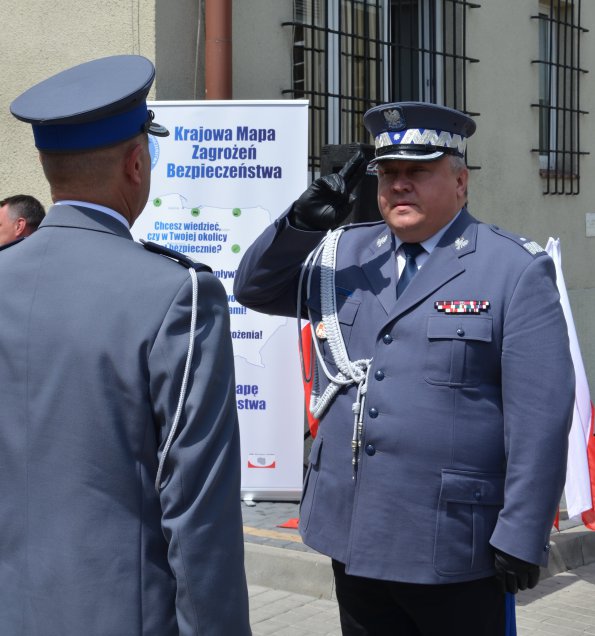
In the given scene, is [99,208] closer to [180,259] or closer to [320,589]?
[180,259]

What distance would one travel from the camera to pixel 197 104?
6.04 m

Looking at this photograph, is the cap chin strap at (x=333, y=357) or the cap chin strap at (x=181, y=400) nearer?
the cap chin strap at (x=181, y=400)

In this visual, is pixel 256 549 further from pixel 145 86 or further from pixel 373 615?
pixel 145 86

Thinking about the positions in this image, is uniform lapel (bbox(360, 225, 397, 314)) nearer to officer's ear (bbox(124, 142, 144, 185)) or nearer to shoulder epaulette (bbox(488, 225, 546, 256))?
shoulder epaulette (bbox(488, 225, 546, 256))

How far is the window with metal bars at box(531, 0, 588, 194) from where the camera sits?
374 inches

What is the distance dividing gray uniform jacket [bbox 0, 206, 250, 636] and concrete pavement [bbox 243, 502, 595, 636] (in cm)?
277

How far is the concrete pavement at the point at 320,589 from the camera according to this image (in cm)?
473

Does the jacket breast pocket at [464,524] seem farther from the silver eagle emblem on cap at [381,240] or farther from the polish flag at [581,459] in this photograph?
the polish flag at [581,459]

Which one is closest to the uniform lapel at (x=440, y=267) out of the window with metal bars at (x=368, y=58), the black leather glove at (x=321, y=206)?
the black leather glove at (x=321, y=206)

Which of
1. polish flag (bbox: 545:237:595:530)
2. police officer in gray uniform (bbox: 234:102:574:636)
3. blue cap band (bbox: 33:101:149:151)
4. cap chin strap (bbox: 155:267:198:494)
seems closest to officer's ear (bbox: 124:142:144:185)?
blue cap band (bbox: 33:101:149:151)

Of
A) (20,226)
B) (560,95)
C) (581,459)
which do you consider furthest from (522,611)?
(560,95)

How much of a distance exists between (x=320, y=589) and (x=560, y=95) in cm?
607

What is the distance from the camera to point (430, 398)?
2805 mm

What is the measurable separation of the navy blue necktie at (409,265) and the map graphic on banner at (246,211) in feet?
9.81
